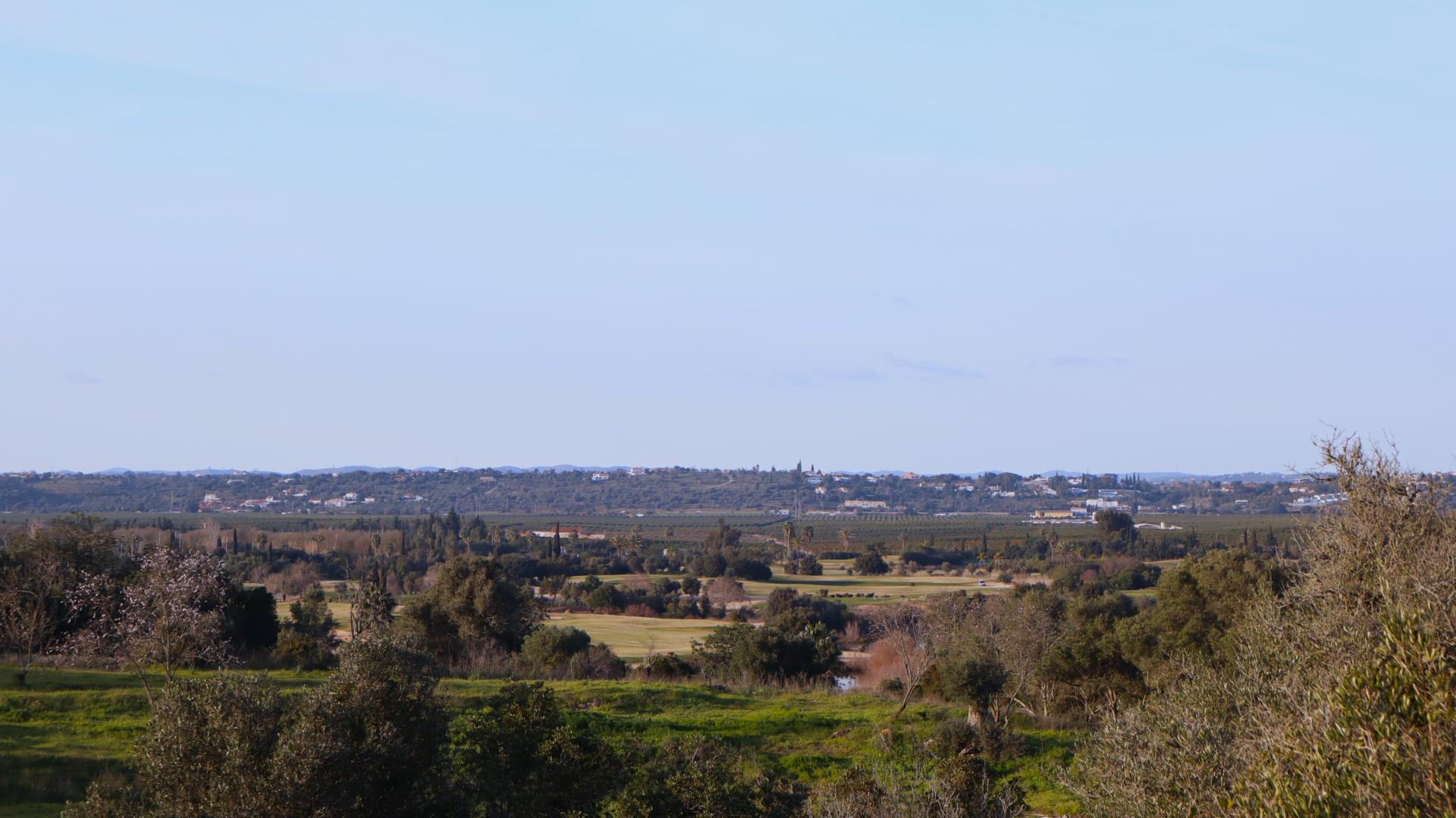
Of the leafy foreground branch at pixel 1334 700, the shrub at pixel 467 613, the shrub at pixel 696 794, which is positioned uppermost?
the leafy foreground branch at pixel 1334 700

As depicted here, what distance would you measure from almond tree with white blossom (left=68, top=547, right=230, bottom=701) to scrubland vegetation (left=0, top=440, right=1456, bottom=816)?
5.2 inches

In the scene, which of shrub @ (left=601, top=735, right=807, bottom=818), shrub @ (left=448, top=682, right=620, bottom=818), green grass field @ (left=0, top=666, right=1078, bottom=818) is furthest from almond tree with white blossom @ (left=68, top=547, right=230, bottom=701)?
shrub @ (left=601, top=735, right=807, bottom=818)

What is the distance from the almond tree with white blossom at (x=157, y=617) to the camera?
22.6 m

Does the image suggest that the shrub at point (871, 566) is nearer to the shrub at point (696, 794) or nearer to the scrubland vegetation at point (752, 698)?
the scrubland vegetation at point (752, 698)

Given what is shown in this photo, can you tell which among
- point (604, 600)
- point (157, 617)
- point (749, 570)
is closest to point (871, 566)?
point (749, 570)

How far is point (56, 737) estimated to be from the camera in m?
19.1

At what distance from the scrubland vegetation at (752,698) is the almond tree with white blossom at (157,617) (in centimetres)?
13

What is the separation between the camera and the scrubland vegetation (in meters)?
11.7

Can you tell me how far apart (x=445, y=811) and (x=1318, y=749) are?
398 inches

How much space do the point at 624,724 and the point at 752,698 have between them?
6540mm

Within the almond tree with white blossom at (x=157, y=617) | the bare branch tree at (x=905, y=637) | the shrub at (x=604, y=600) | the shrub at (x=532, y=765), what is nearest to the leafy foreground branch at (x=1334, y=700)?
the shrub at (x=532, y=765)

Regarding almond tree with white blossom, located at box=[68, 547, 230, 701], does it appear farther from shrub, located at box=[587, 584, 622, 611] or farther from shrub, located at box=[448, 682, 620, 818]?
shrub, located at box=[587, 584, 622, 611]

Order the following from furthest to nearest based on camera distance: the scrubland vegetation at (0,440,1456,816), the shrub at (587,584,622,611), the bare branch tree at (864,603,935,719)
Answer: the shrub at (587,584,622,611) < the bare branch tree at (864,603,935,719) < the scrubland vegetation at (0,440,1456,816)

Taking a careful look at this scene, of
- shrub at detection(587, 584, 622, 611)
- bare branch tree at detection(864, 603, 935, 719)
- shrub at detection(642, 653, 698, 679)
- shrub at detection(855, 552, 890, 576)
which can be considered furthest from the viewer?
shrub at detection(855, 552, 890, 576)
